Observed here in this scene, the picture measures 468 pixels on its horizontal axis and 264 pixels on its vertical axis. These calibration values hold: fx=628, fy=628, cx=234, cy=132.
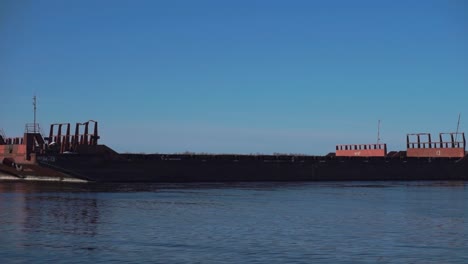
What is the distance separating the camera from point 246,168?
6238 centimetres

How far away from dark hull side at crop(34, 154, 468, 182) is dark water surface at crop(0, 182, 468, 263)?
19457 millimetres

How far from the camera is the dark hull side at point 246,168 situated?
5369cm

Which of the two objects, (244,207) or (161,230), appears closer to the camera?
(161,230)

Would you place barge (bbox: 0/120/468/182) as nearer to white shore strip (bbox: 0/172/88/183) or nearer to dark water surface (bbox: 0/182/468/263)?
white shore strip (bbox: 0/172/88/183)

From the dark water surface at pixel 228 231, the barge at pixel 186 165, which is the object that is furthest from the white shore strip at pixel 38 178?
the dark water surface at pixel 228 231

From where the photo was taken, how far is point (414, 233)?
21.1 m

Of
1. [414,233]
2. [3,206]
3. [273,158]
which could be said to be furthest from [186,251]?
[273,158]

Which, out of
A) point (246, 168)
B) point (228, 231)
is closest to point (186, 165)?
point (246, 168)

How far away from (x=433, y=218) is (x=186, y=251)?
13511 mm

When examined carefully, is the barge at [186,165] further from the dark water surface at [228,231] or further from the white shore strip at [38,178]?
the dark water surface at [228,231]

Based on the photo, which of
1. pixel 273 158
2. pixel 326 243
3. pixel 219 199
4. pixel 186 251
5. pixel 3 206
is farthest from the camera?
pixel 273 158

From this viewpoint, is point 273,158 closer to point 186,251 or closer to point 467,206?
point 467,206

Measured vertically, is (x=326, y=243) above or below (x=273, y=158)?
below

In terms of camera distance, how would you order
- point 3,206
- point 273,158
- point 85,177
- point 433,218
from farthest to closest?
point 273,158 < point 85,177 < point 3,206 < point 433,218
